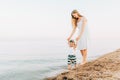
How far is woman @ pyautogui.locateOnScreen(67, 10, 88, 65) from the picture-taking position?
1262 centimetres

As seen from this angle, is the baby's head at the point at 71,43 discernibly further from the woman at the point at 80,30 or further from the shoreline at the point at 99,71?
the shoreline at the point at 99,71

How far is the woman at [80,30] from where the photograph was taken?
41.4 ft

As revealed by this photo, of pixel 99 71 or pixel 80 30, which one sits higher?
pixel 80 30

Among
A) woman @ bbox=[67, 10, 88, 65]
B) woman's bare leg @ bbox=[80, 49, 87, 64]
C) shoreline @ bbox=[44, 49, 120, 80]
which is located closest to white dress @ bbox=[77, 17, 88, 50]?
woman @ bbox=[67, 10, 88, 65]

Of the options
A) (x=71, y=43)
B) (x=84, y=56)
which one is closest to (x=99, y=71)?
(x=84, y=56)

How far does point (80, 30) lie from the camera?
1266 centimetres

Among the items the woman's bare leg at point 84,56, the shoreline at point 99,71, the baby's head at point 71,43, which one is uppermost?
the baby's head at point 71,43

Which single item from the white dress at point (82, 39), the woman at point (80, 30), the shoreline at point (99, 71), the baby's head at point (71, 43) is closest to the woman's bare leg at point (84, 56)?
the woman at point (80, 30)

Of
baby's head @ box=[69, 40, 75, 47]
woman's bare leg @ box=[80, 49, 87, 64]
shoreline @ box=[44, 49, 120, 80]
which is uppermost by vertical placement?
baby's head @ box=[69, 40, 75, 47]

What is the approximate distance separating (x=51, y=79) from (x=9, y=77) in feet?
8.55

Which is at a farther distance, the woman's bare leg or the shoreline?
the woman's bare leg

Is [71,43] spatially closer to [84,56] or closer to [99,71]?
[84,56]

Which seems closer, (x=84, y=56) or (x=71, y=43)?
(x=84, y=56)

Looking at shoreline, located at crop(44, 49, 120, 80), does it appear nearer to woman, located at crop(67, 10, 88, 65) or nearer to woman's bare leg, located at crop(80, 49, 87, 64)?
woman's bare leg, located at crop(80, 49, 87, 64)
